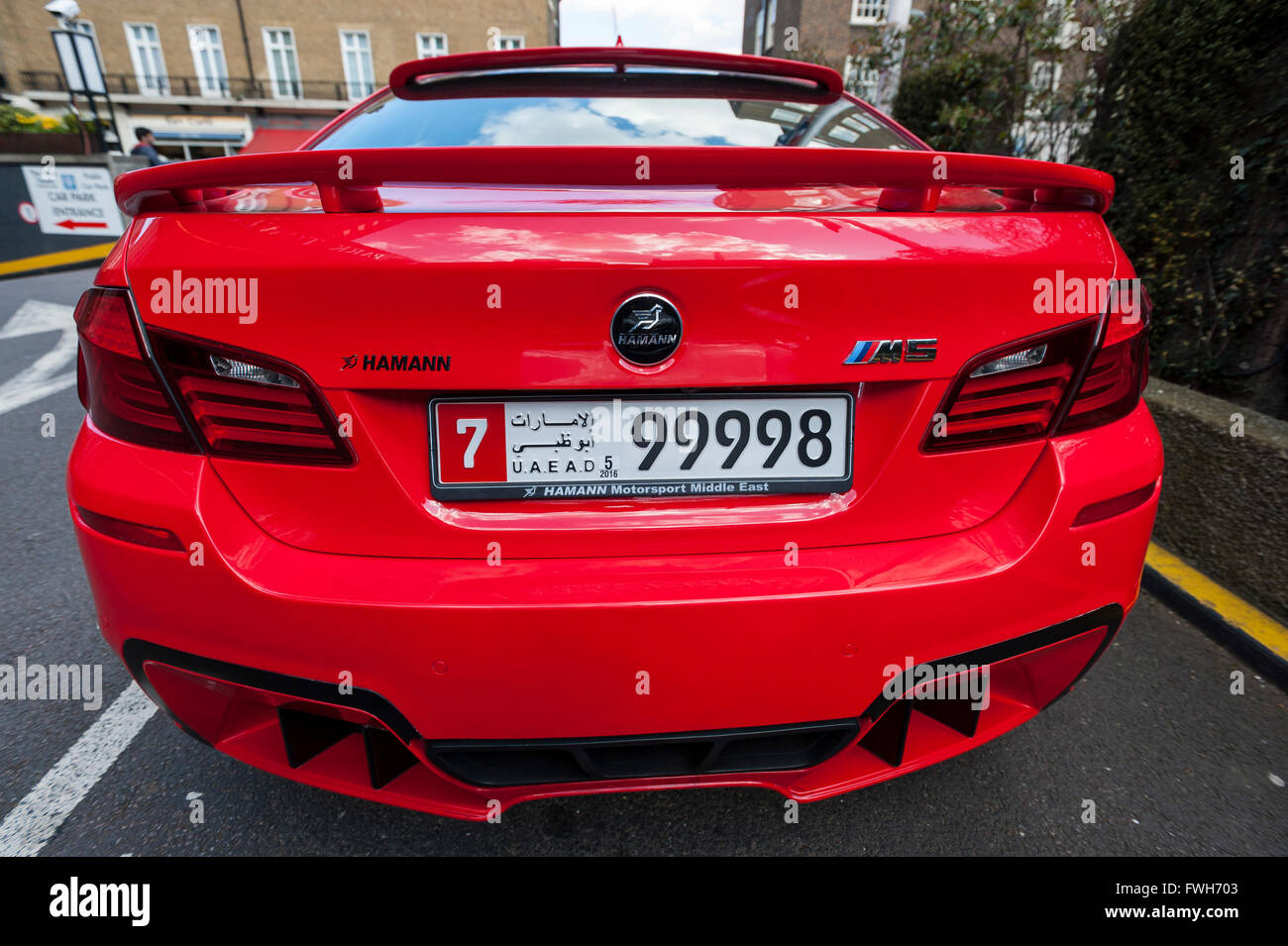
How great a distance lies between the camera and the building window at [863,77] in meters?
7.19

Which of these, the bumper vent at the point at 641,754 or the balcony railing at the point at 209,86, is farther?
the balcony railing at the point at 209,86

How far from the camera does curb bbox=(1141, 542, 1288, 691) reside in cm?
214

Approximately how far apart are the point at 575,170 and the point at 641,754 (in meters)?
0.93

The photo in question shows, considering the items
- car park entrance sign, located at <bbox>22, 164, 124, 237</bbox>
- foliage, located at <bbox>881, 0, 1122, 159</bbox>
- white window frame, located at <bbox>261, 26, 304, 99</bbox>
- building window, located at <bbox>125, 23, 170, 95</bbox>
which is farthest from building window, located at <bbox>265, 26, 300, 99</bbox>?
foliage, located at <bbox>881, 0, 1122, 159</bbox>

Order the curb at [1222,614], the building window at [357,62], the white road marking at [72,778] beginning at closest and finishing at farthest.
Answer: the white road marking at [72,778]
the curb at [1222,614]
the building window at [357,62]

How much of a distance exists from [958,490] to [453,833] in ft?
4.04

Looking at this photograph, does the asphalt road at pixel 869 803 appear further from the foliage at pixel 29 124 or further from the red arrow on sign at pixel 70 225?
the foliage at pixel 29 124

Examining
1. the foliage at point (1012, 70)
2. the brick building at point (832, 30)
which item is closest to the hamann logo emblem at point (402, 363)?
the foliage at point (1012, 70)

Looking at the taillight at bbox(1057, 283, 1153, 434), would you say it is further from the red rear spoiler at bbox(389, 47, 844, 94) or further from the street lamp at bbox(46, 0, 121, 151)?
the street lamp at bbox(46, 0, 121, 151)

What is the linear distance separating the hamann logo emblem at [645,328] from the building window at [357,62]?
Answer: 3340 centimetres

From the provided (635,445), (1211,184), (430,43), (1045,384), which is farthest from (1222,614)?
(430,43)

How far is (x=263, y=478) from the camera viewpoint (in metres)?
1.08

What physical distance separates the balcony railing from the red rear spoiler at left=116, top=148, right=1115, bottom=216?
33.5m

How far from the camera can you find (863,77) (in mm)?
7906
